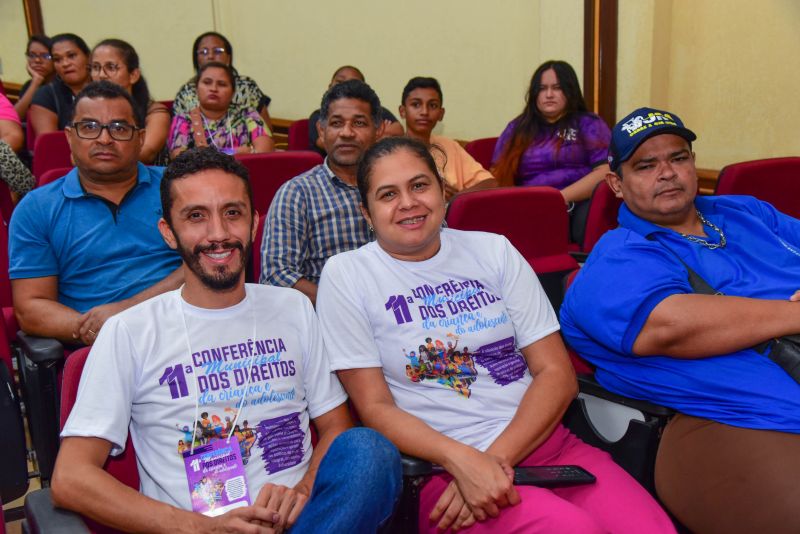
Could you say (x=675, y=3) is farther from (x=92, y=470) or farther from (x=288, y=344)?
(x=92, y=470)

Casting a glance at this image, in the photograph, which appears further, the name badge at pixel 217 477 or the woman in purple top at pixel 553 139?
the woman in purple top at pixel 553 139

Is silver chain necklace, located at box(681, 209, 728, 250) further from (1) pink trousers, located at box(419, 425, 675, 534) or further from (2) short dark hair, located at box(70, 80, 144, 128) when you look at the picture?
(2) short dark hair, located at box(70, 80, 144, 128)

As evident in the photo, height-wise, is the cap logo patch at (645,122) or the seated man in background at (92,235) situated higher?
the cap logo patch at (645,122)

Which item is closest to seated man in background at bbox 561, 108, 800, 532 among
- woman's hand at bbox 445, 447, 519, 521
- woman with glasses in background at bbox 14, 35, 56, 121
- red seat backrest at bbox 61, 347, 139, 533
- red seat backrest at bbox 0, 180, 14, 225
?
woman's hand at bbox 445, 447, 519, 521

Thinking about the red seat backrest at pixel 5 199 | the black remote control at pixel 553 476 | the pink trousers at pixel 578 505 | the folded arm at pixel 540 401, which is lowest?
the pink trousers at pixel 578 505

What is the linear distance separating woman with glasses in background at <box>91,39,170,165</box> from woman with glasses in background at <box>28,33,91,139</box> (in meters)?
0.43

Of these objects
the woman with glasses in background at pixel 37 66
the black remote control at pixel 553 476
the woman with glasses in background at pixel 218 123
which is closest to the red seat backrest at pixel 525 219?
the black remote control at pixel 553 476

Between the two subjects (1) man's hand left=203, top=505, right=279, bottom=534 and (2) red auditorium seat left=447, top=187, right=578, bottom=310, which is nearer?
(1) man's hand left=203, top=505, right=279, bottom=534

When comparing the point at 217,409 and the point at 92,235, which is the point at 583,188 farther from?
the point at 217,409

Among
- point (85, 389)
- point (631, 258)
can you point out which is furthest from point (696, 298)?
point (85, 389)

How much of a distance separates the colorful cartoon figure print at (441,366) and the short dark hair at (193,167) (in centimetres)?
47

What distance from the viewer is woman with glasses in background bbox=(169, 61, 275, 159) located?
375 cm

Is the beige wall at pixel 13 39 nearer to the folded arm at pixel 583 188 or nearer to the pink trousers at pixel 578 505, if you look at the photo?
the folded arm at pixel 583 188

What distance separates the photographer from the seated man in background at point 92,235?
6.34 ft
